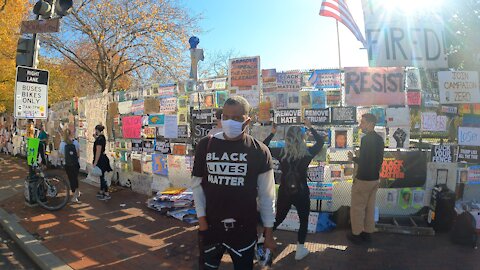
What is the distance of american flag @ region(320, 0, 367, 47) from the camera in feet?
20.9

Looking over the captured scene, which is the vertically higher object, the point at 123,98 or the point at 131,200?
the point at 123,98

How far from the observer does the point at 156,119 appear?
8.02 metres

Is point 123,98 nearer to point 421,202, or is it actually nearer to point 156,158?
point 156,158

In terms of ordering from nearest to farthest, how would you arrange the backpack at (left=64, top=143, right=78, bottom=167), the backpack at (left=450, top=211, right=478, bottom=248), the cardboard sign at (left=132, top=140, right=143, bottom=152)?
1. the backpack at (left=450, top=211, right=478, bottom=248)
2. the backpack at (left=64, top=143, right=78, bottom=167)
3. the cardboard sign at (left=132, top=140, right=143, bottom=152)

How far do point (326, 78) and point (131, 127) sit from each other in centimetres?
501

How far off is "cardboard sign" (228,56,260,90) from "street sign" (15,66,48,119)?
4.18 metres

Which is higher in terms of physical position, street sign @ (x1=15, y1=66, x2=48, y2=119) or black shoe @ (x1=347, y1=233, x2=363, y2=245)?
street sign @ (x1=15, y1=66, x2=48, y2=119)

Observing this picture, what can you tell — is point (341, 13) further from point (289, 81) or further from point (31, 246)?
point (31, 246)

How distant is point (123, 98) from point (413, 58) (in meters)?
6.73

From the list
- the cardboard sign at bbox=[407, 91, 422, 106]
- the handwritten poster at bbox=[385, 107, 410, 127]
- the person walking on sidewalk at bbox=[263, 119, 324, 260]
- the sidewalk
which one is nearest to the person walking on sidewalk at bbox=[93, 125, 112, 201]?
the sidewalk

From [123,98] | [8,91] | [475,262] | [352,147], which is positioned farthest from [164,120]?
[8,91]

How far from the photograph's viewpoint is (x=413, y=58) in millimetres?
5996

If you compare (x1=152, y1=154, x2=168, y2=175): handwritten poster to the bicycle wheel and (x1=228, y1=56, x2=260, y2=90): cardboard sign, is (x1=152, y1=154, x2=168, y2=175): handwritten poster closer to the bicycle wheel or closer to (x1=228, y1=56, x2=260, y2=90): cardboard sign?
the bicycle wheel

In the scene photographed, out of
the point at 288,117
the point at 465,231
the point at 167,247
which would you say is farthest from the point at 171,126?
the point at 465,231
